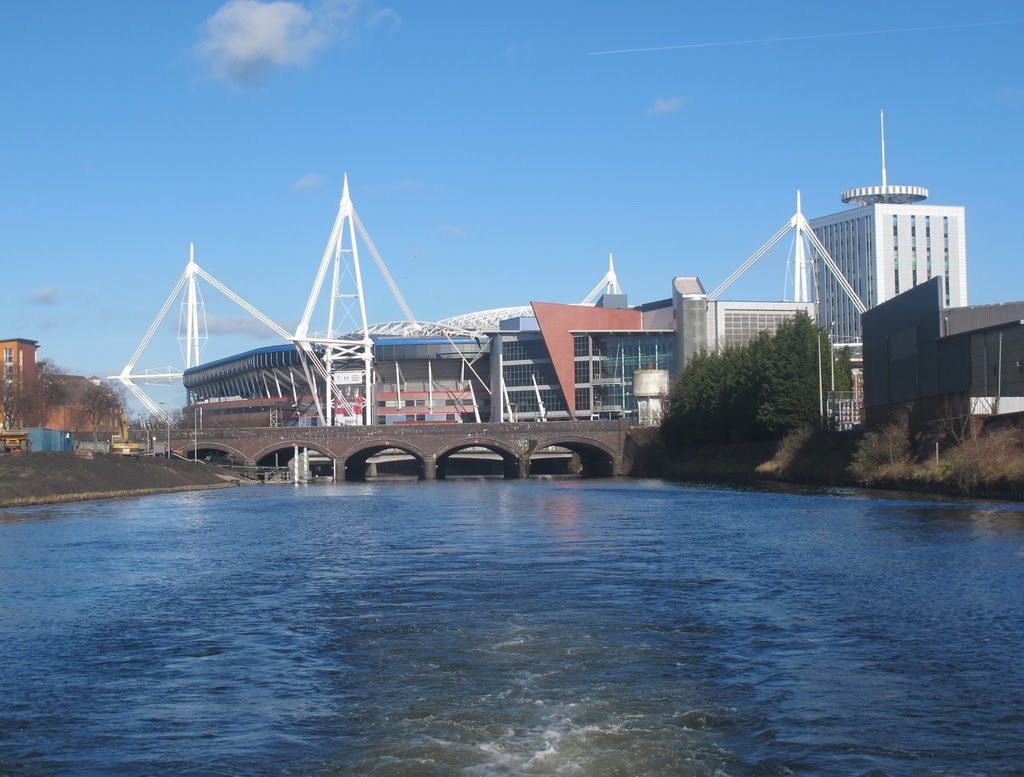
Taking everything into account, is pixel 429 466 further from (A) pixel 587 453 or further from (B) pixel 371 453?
(A) pixel 587 453

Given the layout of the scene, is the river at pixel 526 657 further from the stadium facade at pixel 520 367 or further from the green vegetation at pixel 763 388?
the stadium facade at pixel 520 367

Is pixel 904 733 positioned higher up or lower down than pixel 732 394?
lower down

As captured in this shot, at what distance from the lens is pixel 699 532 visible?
122ft

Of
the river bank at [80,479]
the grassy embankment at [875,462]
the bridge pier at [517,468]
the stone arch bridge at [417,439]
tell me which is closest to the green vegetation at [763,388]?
the grassy embankment at [875,462]

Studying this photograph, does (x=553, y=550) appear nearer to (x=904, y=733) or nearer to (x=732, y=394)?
(x=904, y=733)

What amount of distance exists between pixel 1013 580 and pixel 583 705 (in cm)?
1271

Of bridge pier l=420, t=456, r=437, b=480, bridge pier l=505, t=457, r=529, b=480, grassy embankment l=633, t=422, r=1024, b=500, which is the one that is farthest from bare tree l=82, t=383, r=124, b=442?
grassy embankment l=633, t=422, r=1024, b=500

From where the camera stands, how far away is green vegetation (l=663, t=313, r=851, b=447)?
82.6 m

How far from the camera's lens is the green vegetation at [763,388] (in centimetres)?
8256

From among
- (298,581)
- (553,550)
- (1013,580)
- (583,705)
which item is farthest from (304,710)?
(553,550)

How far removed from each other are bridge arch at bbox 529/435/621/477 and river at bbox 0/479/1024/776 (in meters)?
80.5

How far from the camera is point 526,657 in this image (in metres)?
16.6

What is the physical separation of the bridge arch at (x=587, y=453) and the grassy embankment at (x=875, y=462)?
14332mm

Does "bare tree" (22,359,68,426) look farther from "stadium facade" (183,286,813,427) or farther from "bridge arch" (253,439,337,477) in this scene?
"stadium facade" (183,286,813,427)
